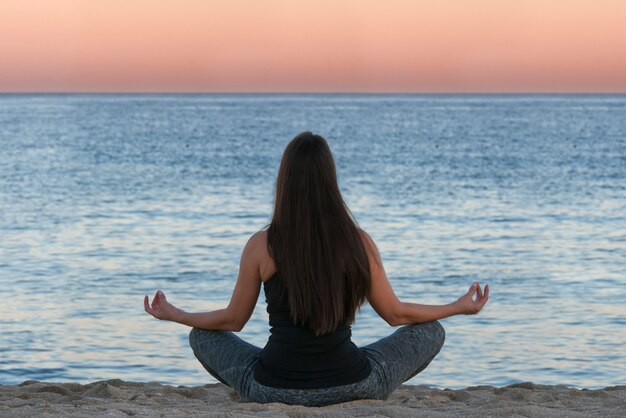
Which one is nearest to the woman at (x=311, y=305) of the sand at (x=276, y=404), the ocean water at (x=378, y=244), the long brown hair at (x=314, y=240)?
the long brown hair at (x=314, y=240)

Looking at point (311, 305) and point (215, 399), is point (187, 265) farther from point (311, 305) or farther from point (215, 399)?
point (311, 305)

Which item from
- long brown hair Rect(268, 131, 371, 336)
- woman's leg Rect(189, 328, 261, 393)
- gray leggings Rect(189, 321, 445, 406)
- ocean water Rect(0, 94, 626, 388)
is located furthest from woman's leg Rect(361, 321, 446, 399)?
ocean water Rect(0, 94, 626, 388)

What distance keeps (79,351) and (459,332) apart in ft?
11.4

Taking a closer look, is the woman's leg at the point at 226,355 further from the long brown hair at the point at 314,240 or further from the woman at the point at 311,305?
the long brown hair at the point at 314,240

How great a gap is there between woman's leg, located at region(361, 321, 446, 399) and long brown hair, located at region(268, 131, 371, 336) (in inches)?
17.2

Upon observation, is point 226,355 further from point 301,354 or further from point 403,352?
point 403,352

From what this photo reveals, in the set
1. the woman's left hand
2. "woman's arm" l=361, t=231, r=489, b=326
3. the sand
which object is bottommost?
the sand

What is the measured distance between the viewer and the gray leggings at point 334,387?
16.2 ft

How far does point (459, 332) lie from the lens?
9.87 meters

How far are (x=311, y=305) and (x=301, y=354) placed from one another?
0.93 ft

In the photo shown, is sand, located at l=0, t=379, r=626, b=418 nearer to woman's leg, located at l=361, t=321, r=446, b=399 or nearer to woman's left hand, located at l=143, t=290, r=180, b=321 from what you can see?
woman's leg, located at l=361, t=321, r=446, b=399

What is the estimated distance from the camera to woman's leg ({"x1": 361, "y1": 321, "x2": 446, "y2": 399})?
5.12 m

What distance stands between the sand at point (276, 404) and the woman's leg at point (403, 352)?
0.14m

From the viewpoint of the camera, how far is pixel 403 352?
520cm
